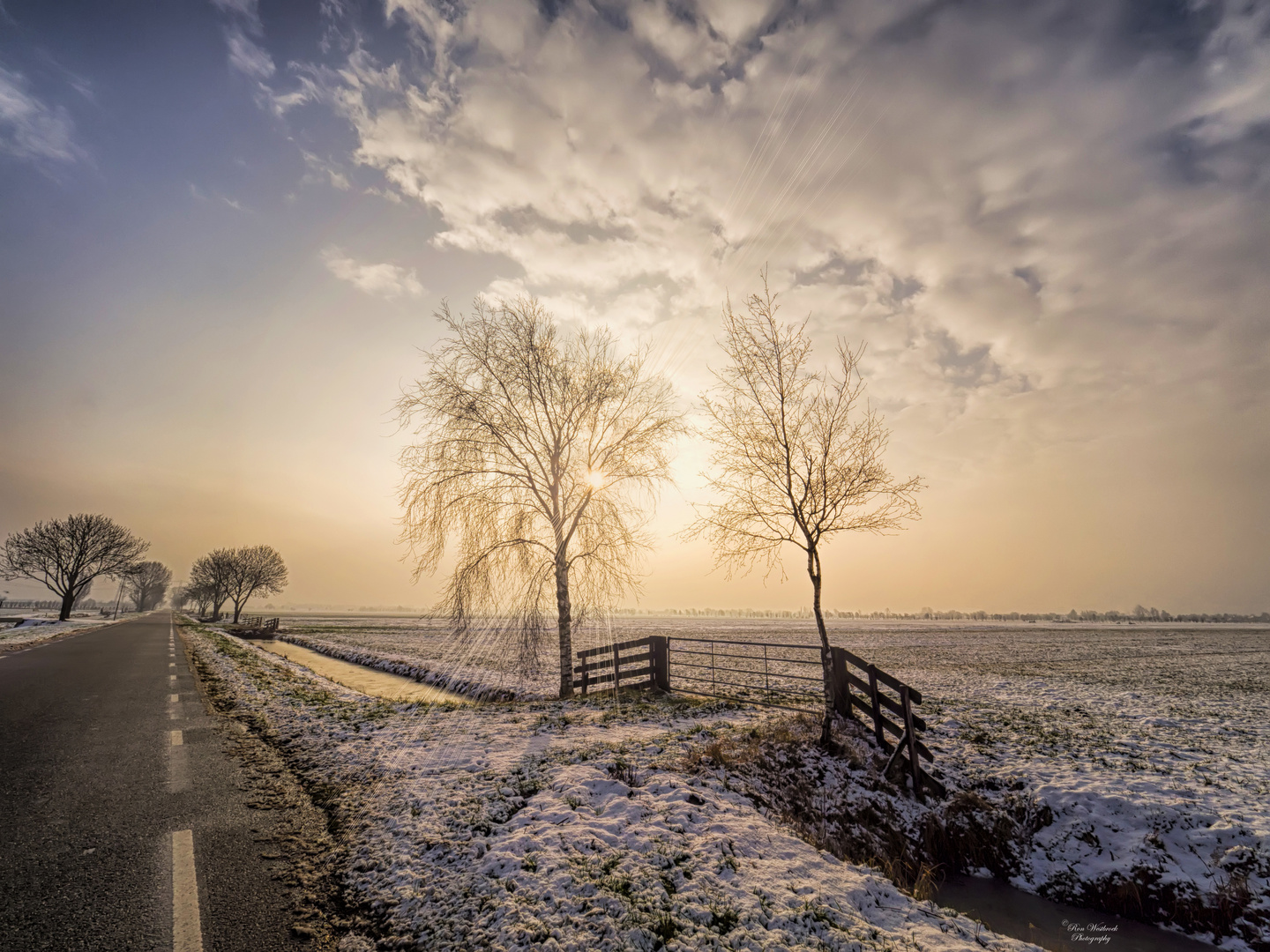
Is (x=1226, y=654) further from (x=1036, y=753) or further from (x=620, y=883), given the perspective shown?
(x=620, y=883)

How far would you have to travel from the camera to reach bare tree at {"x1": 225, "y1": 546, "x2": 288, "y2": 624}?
67.3 m

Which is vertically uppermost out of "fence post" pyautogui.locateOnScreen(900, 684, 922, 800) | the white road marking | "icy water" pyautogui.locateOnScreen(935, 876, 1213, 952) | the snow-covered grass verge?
the white road marking

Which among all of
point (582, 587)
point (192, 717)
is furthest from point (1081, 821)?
point (192, 717)

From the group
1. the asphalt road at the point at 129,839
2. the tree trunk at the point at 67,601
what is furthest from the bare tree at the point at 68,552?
the asphalt road at the point at 129,839

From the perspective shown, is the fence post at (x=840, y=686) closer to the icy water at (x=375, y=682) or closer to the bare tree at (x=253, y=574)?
the icy water at (x=375, y=682)

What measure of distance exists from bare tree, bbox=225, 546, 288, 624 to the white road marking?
254ft

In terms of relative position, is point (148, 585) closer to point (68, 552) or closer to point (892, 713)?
point (68, 552)

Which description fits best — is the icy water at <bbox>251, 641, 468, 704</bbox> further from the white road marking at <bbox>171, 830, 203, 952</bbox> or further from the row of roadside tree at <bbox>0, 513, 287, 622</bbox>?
the row of roadside tree at <bbox>0, 513, 287, 622</bbox>

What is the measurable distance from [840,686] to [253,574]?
78.8m

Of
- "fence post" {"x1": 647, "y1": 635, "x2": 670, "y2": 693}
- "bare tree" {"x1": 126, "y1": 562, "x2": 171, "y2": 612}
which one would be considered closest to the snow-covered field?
"fence post" {"x1": 647, "y1": 635, "x2": 670, "y2": 693}

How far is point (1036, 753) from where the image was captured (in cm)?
1031

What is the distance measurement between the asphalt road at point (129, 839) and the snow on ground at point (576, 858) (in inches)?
34.6

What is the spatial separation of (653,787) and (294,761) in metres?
5.66

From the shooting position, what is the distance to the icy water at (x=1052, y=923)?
6.28 meters
